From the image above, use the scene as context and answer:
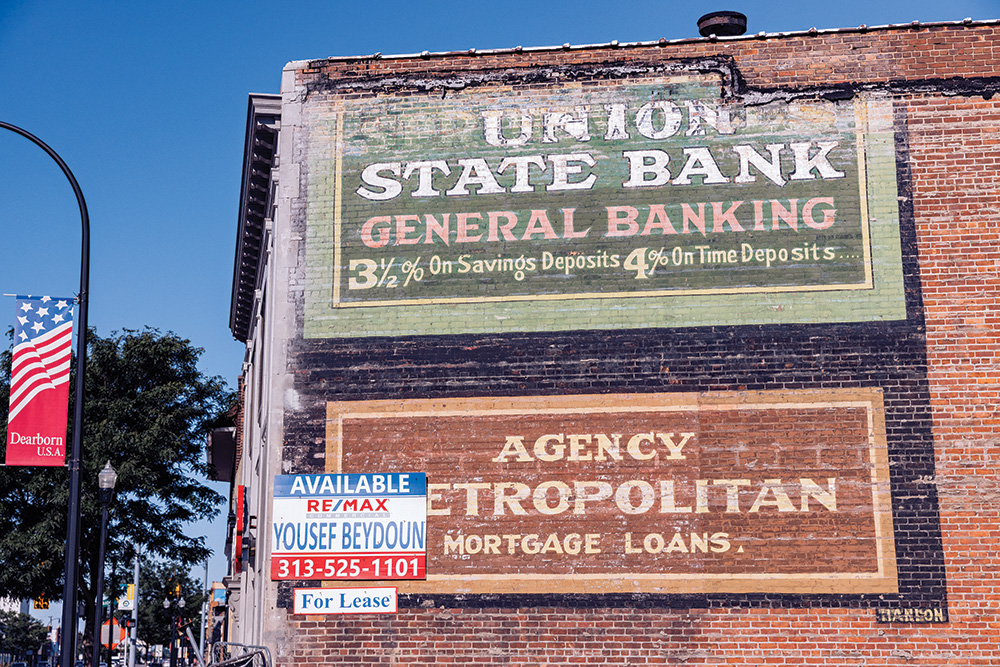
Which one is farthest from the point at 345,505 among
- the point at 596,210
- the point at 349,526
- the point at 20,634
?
the point at 20,634

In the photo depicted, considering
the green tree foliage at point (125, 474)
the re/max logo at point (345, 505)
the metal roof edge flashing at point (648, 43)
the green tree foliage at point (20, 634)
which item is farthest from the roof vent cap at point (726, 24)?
the green tree foliage at point (20, 634)

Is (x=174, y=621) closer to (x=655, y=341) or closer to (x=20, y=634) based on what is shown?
(x=655, y=341)

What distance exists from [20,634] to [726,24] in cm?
13979

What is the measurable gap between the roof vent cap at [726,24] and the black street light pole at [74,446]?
36.8 feet

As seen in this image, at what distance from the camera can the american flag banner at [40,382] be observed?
13.4 m

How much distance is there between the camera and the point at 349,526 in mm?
17594

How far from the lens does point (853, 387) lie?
673 inches

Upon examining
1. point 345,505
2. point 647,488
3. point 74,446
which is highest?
point 74,446

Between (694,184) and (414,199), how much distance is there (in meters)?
4.60

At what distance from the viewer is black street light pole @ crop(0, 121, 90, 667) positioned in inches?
514

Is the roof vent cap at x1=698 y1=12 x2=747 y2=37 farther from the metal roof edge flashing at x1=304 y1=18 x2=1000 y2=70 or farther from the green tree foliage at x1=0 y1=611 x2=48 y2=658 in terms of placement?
the green tree foliage at x1=0 y1=611 x2=48 y2=658

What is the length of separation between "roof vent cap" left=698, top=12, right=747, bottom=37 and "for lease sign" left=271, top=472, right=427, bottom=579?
9298mm

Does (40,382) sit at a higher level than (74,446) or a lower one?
higher

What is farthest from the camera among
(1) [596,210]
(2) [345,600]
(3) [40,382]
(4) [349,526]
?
(1) [596,210]
